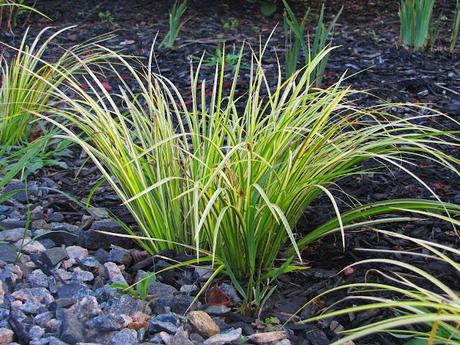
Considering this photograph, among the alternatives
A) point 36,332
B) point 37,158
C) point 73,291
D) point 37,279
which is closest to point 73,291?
point 73,291

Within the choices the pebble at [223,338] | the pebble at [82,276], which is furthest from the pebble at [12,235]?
the pebble at [223,338]

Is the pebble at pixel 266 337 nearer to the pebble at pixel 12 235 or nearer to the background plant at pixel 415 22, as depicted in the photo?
the pebble at pixel 12 235

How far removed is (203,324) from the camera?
1689 mm

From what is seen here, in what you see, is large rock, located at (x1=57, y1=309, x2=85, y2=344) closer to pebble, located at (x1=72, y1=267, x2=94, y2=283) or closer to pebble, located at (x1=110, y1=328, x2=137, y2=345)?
pebble, located at (x1=110, y1=328, x2=137, y2=345)

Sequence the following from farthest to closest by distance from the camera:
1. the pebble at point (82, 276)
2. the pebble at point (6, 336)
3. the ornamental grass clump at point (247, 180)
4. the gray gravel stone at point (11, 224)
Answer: the gray gravel stone at point (11, 224), the pebble at point (82, 276), the ornamental grass clump at point (247, 180), the pebble at point (6, 336)

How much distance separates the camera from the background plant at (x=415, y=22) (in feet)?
12.3

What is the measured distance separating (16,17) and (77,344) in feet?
12.4

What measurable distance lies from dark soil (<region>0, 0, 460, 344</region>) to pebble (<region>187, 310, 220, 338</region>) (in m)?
0.10

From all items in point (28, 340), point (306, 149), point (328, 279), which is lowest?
point (328, 279)

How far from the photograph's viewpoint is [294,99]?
1.99m

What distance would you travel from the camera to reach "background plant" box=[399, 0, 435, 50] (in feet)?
12.3

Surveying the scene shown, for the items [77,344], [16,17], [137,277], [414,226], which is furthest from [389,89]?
[16,17]

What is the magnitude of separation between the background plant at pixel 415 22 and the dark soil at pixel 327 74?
75mm

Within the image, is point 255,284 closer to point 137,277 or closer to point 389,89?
point 137,277
